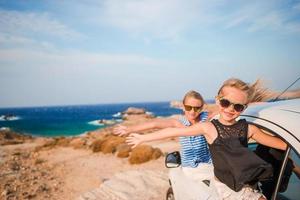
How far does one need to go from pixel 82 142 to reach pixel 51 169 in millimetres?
8615

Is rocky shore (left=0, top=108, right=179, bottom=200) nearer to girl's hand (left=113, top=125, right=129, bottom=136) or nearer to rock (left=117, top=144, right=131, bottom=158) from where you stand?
rock (left=117, top=144, right=131, bottom=158)

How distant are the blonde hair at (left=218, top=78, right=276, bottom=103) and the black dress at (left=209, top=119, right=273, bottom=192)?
29cm

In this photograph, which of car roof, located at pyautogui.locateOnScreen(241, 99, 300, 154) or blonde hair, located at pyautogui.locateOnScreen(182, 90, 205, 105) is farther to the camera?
blonde hair, located at pyautogui.locateOnScreen(182, 90, 205, 105)

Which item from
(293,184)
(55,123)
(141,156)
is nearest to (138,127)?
(293,184)

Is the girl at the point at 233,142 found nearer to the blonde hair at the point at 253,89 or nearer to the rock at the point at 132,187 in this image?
the blonde hair at the point at 253,89

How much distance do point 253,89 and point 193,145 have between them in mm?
1043

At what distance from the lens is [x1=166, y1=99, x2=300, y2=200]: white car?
8.08ft

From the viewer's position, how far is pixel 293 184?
299cm

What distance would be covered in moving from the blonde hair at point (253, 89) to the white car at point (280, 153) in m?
0.17

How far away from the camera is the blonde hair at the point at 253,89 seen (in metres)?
2.93

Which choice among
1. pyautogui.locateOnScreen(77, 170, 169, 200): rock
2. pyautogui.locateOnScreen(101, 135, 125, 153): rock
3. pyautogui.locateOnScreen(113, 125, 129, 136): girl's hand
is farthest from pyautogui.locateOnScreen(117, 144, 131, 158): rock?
pyautogui.locateOnScreen(113, 125, 129, 136): girl's hand

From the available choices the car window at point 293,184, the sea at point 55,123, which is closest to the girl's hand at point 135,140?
the car window at point 293,184

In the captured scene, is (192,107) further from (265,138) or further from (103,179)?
(103,179)

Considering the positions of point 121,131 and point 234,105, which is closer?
point 234,105
